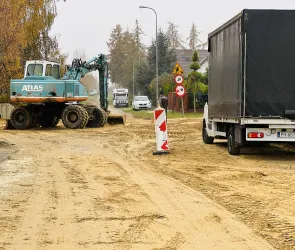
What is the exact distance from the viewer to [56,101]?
2698 cm

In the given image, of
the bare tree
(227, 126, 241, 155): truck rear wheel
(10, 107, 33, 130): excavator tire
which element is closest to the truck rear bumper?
(227, 126, 241, 155): truck rear wheel

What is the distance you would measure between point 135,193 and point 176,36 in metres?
103

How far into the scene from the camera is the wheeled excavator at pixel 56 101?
26688mm

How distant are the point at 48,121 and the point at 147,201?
2226 centimetres

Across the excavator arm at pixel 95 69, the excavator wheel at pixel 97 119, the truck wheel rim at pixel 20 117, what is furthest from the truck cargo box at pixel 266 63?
the excavator arm at pixel 95 69

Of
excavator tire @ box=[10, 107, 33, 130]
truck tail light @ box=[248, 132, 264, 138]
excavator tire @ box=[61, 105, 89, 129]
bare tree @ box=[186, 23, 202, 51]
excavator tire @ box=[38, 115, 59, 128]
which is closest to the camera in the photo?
truck tail light @ box=[248, 132, 264, 138]

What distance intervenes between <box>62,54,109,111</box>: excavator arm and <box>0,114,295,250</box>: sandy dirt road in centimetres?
1497

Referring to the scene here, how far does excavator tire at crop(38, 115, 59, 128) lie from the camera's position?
1156 inches

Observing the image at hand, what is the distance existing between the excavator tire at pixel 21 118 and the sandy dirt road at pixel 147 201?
13101 mm

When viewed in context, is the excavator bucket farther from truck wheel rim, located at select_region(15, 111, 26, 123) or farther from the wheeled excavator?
truck wheel rim, located at select_region(15, 111, 26, 123)

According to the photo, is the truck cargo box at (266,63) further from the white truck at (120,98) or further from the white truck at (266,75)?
the white truck at (120,98)

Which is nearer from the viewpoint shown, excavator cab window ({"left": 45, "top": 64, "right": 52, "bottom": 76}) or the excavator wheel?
excavator cab window ({"left": 45, "top": 64, "right": 52, "bottom": 76})

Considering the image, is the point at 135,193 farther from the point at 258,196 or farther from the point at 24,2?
the point at 24,2

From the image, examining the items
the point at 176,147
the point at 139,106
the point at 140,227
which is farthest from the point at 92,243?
the point at 139,106
